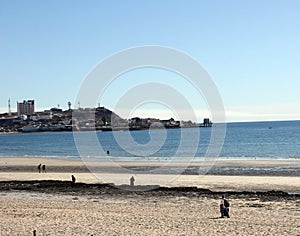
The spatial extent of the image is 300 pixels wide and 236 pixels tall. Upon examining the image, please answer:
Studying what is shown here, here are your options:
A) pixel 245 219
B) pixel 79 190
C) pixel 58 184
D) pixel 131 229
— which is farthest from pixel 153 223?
pixel 58 184

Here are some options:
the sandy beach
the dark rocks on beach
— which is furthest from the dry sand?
the dark rocks on beach

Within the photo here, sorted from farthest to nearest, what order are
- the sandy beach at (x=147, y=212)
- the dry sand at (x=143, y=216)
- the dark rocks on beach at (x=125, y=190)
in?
the dark rocks on beach at (x=125, y=190)
the sandy beach at (x=147, y=212)
the dry sand at (x=143, y=216)

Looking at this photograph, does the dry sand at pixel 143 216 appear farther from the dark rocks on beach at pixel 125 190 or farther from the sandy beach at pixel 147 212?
the dark rocks on beach at pixel 125 190

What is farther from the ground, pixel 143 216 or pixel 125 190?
pixel 125 190

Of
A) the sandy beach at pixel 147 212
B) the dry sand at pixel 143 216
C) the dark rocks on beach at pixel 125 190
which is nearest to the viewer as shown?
the dry sand at pixel 143 216

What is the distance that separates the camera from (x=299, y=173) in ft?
159

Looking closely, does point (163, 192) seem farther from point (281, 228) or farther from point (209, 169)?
point (209, 169)

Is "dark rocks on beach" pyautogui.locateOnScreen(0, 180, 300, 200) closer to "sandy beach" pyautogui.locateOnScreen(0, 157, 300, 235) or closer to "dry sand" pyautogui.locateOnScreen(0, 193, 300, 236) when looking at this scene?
"sandy beach" pyautogui.locateOnScreen(0, 157, 300, 235)

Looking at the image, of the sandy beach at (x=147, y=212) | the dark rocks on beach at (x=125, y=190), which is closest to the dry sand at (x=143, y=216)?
the sandy beach at (x=147, y=212)

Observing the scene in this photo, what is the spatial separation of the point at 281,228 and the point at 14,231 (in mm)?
10852

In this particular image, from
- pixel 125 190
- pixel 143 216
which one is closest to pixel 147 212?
pixel 143 216

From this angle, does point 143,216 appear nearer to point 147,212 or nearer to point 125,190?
point 147,212

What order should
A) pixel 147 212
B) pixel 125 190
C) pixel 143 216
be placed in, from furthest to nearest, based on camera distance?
pixel 125 190 → pixel 147 212 → pixel 143 216

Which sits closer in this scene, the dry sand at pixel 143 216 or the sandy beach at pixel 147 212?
the dry sand at pixel 143 216
